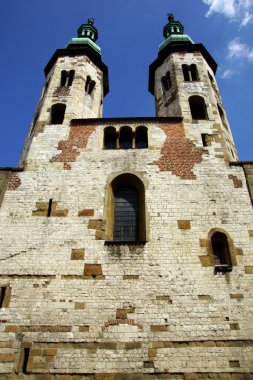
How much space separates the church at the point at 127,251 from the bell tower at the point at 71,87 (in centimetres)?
34

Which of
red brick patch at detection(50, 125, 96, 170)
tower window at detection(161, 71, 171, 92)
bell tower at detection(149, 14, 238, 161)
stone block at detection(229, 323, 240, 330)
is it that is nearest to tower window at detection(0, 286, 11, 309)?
red brick patch at detection(50, 125, 96, 170)

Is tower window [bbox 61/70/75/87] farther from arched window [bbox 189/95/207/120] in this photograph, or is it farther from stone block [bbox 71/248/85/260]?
stone block [bbox 71/248/85/260]

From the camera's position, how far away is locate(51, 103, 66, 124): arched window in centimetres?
1571

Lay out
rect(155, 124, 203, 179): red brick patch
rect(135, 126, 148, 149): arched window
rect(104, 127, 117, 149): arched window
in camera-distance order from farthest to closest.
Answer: rect(104, 127, 117, 149): arched window < rect(135, 126, 148, 149): arched window < rect(155, 124, 203, 179): red brick patch

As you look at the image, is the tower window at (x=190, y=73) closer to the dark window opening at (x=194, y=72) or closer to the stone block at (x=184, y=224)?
the dark window opening at (x=194, y=72)

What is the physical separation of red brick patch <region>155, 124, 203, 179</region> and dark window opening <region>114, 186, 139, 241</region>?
1.39m

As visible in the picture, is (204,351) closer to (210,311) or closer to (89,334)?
(210,311)

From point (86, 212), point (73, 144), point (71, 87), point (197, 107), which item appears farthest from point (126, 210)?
point (71, 87)

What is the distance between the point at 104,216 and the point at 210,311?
13.2 feet

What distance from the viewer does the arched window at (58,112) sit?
1571 cm

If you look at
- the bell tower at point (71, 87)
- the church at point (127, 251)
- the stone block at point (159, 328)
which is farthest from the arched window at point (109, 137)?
the stone block at point (159, 328)

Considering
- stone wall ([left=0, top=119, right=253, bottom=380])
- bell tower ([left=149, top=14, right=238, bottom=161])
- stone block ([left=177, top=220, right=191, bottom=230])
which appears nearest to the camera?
stone wall ([left=0, top=119, right=253, bottom=380])

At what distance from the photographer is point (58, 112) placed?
16016 mm

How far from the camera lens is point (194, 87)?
16562mm
